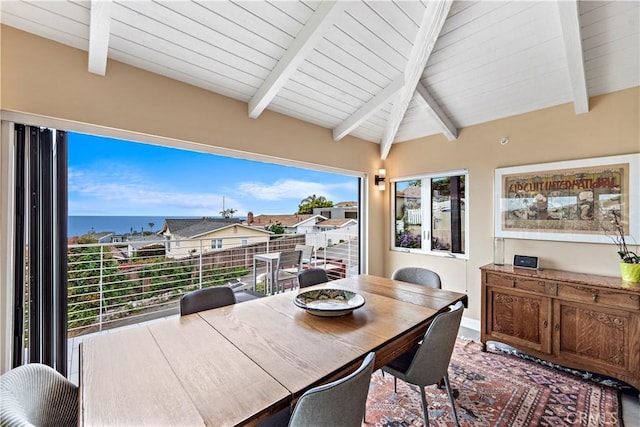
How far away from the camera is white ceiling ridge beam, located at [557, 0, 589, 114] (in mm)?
1881

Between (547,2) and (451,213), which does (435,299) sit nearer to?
(451,213)

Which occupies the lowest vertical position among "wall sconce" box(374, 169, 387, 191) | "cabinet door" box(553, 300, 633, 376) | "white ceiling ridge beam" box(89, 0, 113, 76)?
"cabinet door" box(553, 300, 633, 376)

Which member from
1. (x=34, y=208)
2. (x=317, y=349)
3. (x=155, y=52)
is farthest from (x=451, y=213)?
(x=34, y=208)

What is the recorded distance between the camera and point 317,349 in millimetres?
1302

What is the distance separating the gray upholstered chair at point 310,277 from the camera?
2.54 m

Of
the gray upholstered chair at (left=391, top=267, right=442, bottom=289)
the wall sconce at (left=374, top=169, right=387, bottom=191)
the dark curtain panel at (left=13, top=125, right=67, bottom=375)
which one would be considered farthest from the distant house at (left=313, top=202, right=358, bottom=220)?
the dark curtain panel at (left=13, top=125, right=67, bottom=375)

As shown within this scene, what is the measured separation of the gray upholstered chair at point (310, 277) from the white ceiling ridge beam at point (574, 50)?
2711 millimetres

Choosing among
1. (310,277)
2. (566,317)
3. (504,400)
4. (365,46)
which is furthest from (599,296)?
(365,46)

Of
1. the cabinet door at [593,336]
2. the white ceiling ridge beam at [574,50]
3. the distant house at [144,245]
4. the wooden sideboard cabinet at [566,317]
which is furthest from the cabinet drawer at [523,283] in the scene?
the distant house at [144,245]

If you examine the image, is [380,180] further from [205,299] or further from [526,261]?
[205,299]

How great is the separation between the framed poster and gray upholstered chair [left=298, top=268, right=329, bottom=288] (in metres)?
2.16

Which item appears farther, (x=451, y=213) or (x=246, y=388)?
(x=451, y=213)

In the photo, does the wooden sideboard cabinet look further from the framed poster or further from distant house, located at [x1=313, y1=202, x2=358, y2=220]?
distant house, located at [x1=313, y1=202, x2=358, y2=220]

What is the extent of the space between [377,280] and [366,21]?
2217mm
